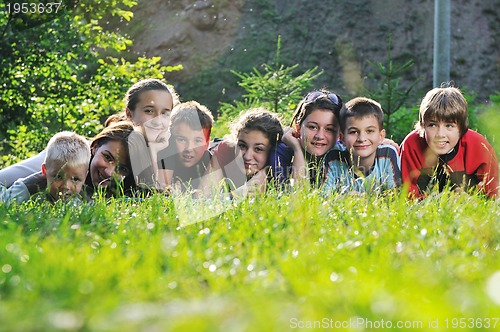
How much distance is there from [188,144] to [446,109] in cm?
219

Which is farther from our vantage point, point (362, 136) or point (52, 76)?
point (52, 76)

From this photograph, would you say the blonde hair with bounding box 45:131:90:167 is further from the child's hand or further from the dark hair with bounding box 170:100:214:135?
the child's hand

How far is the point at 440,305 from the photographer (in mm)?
1958

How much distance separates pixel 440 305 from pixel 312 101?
4.11 meters

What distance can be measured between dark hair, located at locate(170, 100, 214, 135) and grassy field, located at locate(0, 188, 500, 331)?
183 centimetres

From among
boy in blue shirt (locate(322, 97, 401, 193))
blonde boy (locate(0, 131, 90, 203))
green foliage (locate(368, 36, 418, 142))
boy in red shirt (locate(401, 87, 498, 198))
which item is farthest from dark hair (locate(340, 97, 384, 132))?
green foliage (locate(368, 36, 418, 142))

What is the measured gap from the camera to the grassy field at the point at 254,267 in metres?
1.86

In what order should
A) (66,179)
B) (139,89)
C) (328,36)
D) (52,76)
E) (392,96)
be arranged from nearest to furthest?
1. (66,179)
2. (139,89)
3. (392,96)
4. (52,76)
5. (328,36)

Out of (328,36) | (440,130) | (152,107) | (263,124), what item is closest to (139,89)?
(152,107)

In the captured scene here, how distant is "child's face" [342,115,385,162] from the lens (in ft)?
18.3

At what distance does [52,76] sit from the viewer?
9422 mm

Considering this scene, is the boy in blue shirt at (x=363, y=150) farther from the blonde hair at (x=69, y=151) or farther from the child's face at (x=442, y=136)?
the blonde hair at (x=69, y=151)

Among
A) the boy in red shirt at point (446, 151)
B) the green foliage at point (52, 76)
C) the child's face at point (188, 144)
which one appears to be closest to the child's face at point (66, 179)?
the child's face at point (188, 144)

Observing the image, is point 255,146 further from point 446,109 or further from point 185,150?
point 446,109
